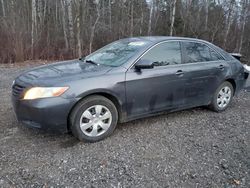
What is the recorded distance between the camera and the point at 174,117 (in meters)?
4.70

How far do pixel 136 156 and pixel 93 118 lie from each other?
848 millimetres

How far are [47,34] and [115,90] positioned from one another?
10.5 m

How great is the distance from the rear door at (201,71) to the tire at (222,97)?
0.50 ft

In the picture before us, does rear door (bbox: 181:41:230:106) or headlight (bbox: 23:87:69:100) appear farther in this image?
rear door (bbox: 181:41:230:106)

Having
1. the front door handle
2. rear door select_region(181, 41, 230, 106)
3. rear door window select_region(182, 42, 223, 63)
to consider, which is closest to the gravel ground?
rear door select_region(181, 41, 230, 106)

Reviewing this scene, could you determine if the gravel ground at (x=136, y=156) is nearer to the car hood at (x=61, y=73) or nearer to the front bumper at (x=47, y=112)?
the front bumper at (x=47, y=112)

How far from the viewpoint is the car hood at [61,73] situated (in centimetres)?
338

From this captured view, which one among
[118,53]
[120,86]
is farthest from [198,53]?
[120,86]

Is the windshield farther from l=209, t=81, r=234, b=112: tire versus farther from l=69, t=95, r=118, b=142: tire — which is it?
l=209, t=81, r=234, b=112: tire

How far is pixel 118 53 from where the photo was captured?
4180mm

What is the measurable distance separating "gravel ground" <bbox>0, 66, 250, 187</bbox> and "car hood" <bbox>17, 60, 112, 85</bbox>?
92 centimetres

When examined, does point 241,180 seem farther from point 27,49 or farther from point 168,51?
point 27,49

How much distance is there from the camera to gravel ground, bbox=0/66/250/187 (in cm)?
278

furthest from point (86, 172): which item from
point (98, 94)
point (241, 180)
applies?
point (241, 180)
